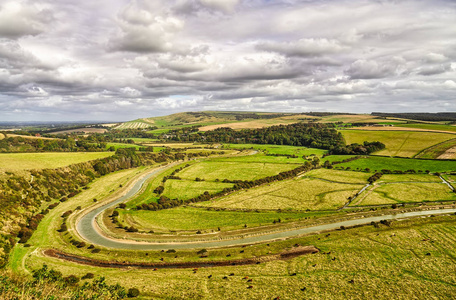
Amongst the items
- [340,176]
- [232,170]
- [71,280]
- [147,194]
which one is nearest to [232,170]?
[232,170]

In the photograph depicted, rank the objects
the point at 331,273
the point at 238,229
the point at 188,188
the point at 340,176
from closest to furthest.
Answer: the point at 331,273
the point at 238,229
the point at 188,188
the point at 340,176

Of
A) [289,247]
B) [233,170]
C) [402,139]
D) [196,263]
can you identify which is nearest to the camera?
[196,263]

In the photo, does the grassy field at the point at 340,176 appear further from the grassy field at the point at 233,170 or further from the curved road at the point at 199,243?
the curved road at the point at 199,243

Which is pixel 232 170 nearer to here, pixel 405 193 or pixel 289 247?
pixel 405 193

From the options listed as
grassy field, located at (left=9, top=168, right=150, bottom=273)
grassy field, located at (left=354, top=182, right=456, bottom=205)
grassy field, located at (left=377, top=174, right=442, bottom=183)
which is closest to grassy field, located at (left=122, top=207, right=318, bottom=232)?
grassy field, located at (left=9, top=168, right=150, bottom=273)

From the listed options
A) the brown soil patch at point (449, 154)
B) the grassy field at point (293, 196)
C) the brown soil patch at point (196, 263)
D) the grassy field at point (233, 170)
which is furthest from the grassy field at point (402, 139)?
the brown soil patch at point (196, 263)

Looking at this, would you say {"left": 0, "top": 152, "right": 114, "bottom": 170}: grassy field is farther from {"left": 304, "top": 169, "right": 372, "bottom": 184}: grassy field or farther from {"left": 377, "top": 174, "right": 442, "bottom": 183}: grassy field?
{"left": 377, "top": 174, "right": 442, "bottom": 183}: grassy field
